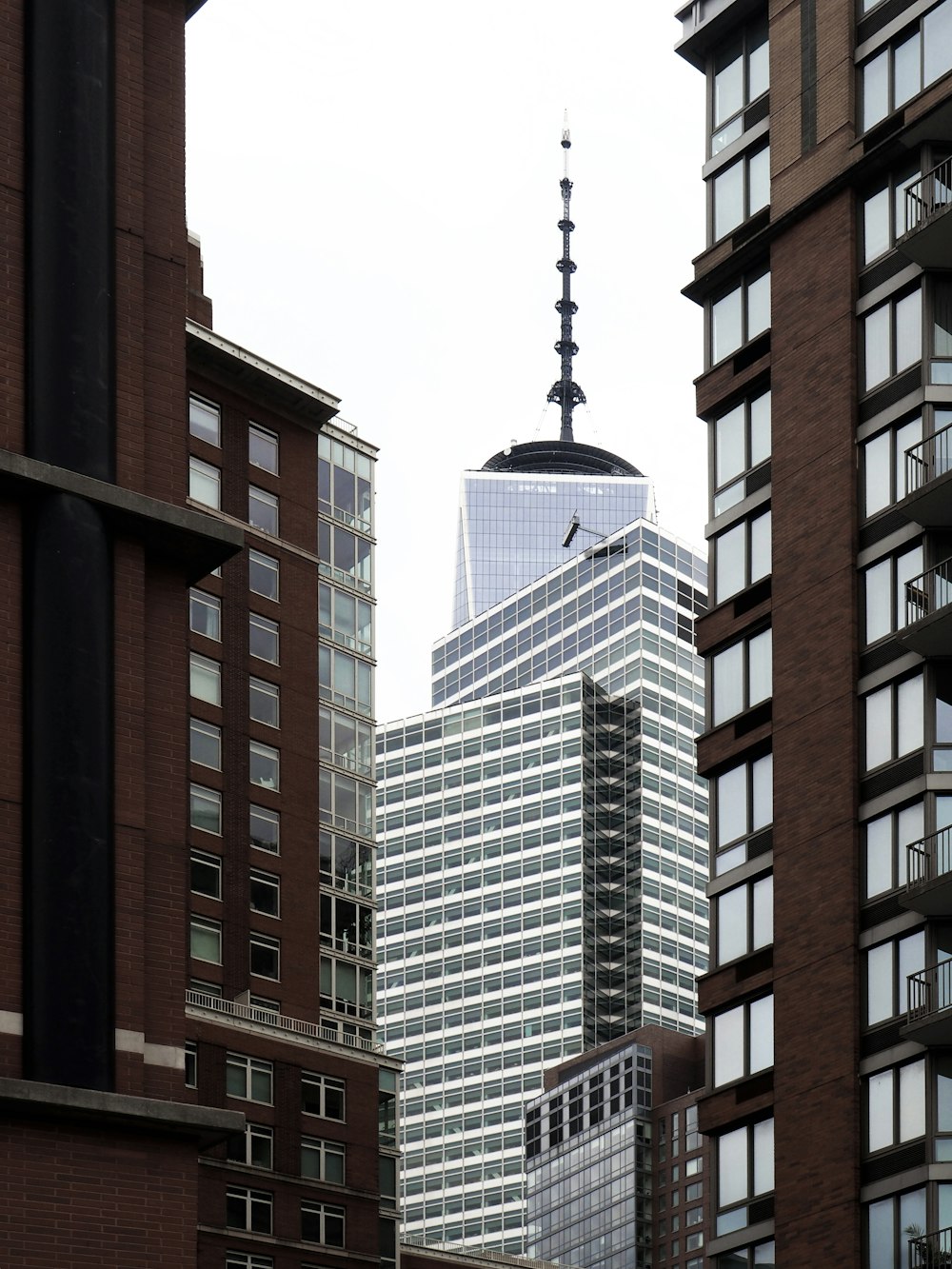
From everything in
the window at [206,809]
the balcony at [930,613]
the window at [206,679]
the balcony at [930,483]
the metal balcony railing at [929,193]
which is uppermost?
the window at [206,679]

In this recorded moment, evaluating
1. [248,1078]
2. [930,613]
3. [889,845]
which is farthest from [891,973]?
[248,1078]

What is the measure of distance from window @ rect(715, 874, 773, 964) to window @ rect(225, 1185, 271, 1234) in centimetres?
3519

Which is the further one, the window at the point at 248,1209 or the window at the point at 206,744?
the window at the point at 206,744

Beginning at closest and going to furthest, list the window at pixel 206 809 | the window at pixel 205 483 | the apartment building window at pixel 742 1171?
the apartment building window at pixel 742 1171 < the window at pixel 206 809 < the window at pixel 205 483

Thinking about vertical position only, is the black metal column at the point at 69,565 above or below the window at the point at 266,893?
below

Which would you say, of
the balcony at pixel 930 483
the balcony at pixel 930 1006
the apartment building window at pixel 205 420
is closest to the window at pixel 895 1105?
the balcony at pixel 930 1006

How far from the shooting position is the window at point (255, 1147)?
86.6 meters

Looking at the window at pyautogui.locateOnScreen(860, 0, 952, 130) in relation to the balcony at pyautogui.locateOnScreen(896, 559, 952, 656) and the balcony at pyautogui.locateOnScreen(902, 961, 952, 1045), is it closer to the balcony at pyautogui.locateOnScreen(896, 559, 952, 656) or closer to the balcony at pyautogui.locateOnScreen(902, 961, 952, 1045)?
the balcony at pyautogui.locateOnScreen(896, 559, 952, 656)

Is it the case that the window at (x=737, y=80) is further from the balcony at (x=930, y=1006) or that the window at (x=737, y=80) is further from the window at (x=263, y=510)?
the window at (x=263, y=510)

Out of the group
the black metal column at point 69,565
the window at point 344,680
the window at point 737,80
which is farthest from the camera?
the window at point 344,680

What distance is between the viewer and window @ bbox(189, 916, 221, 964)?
87.2 m

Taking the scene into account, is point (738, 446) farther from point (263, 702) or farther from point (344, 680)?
point (344, 680)

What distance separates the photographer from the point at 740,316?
60844 millimetres

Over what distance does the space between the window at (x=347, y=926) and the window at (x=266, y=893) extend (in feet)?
13.8
